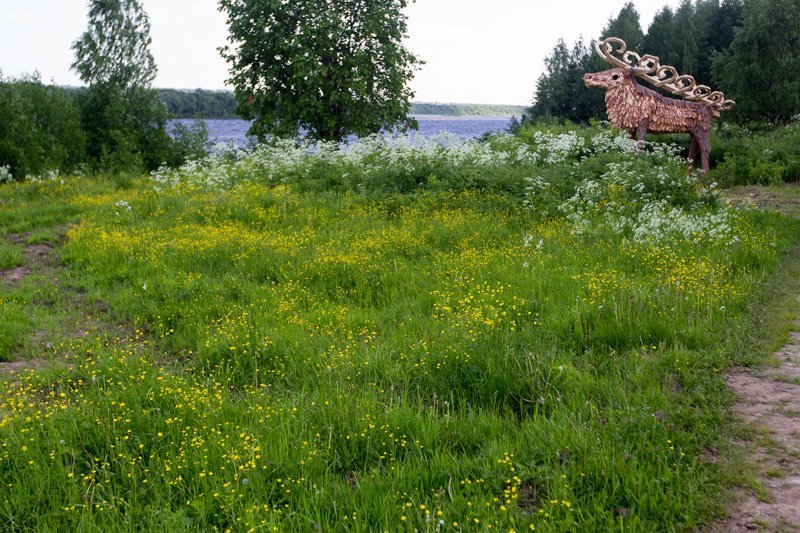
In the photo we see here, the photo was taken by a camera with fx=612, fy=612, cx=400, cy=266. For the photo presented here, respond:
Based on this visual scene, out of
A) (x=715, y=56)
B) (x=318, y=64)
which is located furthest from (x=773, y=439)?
(x=715, y=56)

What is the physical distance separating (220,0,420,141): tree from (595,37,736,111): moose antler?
367 inches

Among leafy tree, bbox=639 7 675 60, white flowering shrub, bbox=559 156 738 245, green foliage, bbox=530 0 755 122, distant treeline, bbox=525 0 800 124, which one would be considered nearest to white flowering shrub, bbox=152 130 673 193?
white flowering shrub, bbox=559 156 738 245

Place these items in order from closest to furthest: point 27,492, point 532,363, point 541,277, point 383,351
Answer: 1. point 27,492
2. point 532,363
3. point 383,351
4. point 541,277

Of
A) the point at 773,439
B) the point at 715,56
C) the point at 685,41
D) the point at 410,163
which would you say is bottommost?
the point at 773,439

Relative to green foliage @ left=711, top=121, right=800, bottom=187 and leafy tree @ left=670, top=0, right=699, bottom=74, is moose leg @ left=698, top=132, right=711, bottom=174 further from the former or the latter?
leafy tree @ left=670, top=0, right=699, bottom=74

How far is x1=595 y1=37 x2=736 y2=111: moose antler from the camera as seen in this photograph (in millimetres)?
14789

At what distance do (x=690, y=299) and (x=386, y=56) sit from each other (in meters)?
18.4

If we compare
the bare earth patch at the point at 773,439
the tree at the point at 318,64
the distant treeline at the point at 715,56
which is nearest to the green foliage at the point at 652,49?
A: the distant treeline at the point at 715,56

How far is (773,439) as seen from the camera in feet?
14.0

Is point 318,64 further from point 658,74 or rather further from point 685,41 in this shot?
point 685,41

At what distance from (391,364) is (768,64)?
27.3 meters

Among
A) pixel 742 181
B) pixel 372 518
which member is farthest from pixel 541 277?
pixel 742 181

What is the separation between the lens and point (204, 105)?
58938 millimetres

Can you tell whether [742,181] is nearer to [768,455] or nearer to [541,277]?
[541,277]
